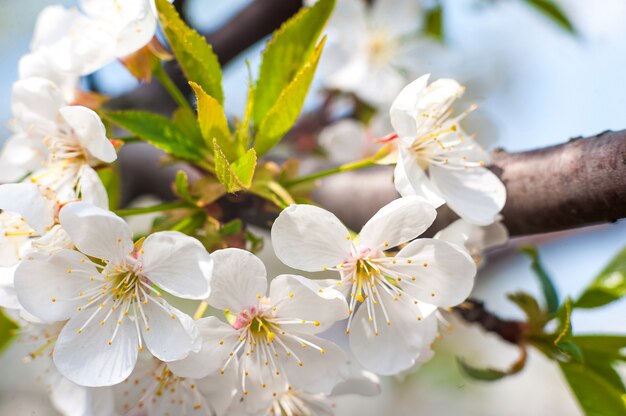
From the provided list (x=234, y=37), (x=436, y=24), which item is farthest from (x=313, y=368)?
(x=436, y=24)

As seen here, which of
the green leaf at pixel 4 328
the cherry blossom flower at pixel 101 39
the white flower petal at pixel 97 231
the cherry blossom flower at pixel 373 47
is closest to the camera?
the white flower petal at pixel 97 231

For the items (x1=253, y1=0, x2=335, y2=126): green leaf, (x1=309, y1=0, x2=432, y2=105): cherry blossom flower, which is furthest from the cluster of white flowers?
(x1=309, y1=0, x2=432, y2=105): cherry blossom flower

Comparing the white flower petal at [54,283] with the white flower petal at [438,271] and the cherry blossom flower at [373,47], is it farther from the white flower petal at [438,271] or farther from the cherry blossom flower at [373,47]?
the cherry blossom flower at [373,47]

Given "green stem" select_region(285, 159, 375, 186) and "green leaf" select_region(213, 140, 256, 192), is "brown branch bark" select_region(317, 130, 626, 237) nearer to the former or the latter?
"green stem" select_region(285, 159, 375, 186)

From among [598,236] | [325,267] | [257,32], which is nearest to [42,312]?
[325,267]

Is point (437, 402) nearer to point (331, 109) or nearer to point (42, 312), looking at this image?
point (331, 109)

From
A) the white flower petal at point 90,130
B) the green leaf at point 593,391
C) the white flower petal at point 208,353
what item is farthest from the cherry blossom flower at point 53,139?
the green leaf at point 593,391
